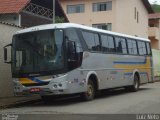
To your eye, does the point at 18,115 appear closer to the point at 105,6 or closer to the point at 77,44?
the point at 77,44

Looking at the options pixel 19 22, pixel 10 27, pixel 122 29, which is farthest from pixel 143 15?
pixel 10 27

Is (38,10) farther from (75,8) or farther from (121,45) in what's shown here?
(75,8)

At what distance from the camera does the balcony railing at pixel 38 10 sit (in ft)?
99.7

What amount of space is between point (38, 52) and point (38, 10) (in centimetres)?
1475

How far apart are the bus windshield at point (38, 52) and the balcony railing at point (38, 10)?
38.2 feet

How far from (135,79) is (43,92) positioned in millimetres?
9114

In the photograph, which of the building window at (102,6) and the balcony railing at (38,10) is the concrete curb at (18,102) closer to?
the balcony railing at (38,10)

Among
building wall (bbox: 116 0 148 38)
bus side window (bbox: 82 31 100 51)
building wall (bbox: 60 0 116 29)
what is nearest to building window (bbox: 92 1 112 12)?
building wall (bbox: 60 0 116 29)

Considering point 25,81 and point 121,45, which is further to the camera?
point 121,45

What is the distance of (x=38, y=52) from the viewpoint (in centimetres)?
1755

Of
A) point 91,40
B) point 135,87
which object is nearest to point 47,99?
point 91,40

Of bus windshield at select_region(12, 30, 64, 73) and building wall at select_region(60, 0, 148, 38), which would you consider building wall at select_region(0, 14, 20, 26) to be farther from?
building wall at select_region(60, 0, 148, 38)

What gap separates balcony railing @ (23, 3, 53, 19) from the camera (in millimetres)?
30388

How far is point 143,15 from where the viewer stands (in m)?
60.1
